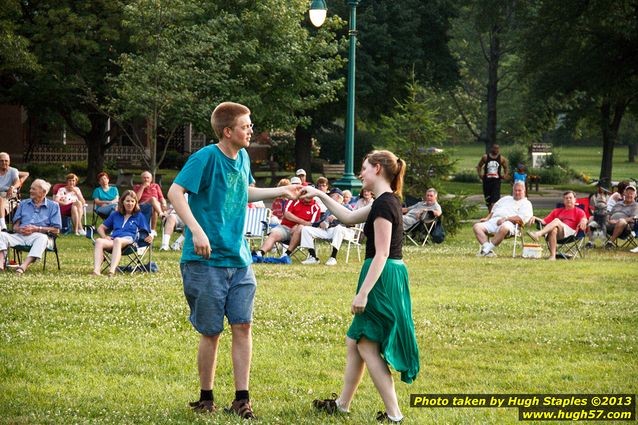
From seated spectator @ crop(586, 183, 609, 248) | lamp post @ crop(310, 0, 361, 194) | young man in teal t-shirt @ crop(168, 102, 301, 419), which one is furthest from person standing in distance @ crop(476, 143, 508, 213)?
young man in teal t-shirt @ crop(168, 102, 301, 419)

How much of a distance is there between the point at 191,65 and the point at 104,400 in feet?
65.0

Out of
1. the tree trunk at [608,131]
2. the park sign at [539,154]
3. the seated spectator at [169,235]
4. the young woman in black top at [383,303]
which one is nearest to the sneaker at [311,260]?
the seated spectator at [169,235]

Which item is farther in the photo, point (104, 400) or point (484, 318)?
point (484, 318)

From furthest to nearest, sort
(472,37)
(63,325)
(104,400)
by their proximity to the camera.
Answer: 1. (472,37)
2. (63,325)
3. (104,400)

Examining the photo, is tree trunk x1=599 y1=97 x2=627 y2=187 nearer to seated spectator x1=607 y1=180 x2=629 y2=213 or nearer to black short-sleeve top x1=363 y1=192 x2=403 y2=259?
seated spectator x1=607 y1=180 x2=629 y2=213

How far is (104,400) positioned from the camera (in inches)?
275

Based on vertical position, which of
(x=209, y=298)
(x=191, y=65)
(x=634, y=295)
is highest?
(x=191, y=65)

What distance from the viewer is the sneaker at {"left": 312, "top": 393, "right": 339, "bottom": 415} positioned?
662cm

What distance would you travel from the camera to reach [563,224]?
58.9ft

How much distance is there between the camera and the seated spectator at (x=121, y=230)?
1422 centimetres

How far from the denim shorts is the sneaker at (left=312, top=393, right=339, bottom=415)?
2.45 feet

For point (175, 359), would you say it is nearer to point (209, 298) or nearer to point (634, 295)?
point (209, 298)

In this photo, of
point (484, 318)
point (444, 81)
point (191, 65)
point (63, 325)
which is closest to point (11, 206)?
point (191, 65)

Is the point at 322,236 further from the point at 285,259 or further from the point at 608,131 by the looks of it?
the point at 608,131
